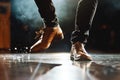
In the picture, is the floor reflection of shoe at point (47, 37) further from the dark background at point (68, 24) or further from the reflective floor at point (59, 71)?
the dark background at point (68, 24)

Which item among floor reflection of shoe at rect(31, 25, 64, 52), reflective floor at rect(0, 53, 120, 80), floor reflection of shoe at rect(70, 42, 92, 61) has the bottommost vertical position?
reflective floor at rect(0, 53, 120, 80)

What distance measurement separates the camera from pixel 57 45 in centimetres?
544

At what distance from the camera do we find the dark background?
16.9 ft

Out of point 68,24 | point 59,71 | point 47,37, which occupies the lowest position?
point 59,71

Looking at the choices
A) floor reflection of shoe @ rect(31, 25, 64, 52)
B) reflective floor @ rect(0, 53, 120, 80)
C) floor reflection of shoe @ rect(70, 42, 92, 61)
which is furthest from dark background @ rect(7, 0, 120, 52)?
reflective floor @ rect(0, 53, 120, 80)

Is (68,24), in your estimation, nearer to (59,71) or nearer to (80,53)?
(80,53)

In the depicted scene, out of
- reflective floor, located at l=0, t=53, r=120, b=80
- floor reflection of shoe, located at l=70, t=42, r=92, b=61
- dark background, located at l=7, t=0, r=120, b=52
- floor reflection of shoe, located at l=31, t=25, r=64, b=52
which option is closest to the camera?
reflective floor, located at l=0, t=53, r=120, b=80

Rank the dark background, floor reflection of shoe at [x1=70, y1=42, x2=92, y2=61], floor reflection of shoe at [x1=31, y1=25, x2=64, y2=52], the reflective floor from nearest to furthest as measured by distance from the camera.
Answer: the reflective floor → floor reflection of shoe at [x1=70, y1=42, x2=92, y2=61] → floor reflection of shoe at [x1=31, y1=25, x2=64, y2=52] → the dark background

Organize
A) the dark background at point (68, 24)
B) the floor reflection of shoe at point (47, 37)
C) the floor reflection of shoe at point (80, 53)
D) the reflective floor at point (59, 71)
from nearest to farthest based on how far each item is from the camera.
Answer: the reflective floor at point (59, 71)
the floor reflection of shoe at point (80, 53)
the floor reflection of shoe at point (47, 37)
the dark background at point (68, 24)

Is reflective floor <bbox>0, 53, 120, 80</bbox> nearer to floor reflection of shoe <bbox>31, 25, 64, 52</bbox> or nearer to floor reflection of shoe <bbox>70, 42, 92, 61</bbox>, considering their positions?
floor reflection of shoe <bbox>70, 42, 92, 61</bbox>

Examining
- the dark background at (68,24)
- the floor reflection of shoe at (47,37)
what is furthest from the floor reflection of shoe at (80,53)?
the dark background at (68,24)

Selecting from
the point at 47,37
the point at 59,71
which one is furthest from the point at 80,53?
the point at 59,71

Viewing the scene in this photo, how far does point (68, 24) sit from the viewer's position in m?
5.25

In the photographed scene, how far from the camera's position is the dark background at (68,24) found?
5.14m
